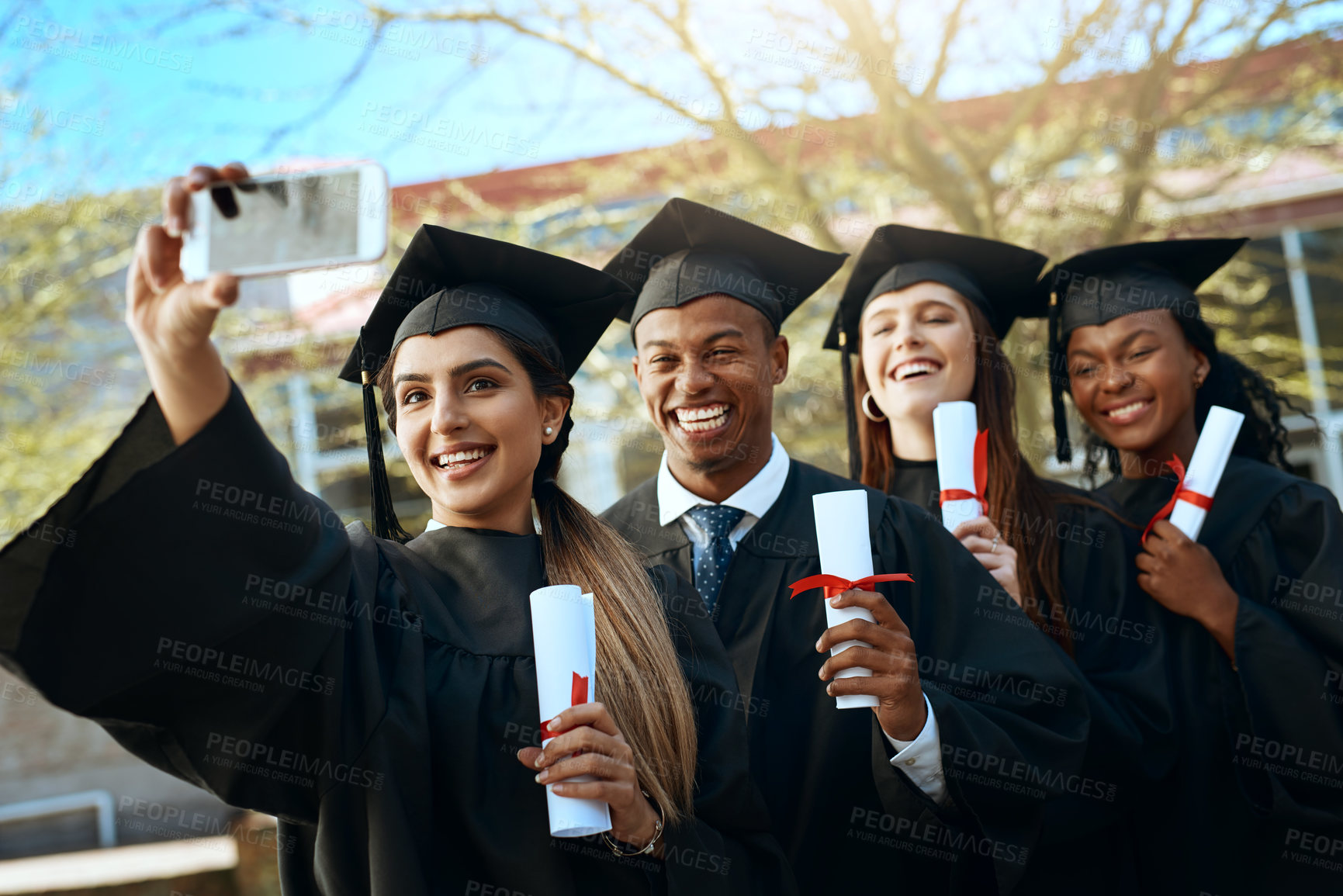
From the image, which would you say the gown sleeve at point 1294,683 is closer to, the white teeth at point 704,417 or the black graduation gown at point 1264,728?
the black graduation gown at point 1264,728

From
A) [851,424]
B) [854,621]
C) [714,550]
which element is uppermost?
[851,424]

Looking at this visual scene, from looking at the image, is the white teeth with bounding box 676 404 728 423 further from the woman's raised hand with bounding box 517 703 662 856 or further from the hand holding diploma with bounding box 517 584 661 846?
the woman's raised hand with bounding box 517 703 662 856

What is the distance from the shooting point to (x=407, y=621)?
6.65 ft

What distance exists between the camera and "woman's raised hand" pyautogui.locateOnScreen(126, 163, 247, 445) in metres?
1.37

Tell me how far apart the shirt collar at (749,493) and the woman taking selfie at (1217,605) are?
1.11 metres

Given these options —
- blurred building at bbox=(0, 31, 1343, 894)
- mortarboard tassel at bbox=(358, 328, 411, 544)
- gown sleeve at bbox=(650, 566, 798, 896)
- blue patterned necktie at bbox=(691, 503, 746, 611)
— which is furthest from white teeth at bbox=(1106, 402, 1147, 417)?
blurred building at bbox=(0, 31, 1343, 894)

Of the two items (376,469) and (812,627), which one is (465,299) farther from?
(812,627)

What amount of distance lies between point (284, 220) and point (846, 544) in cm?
124

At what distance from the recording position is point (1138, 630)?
3090mm

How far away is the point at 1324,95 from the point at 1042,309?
5.91 m

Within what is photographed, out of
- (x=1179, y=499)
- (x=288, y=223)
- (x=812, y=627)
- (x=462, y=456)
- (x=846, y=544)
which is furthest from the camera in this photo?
(x=1179, y=499)

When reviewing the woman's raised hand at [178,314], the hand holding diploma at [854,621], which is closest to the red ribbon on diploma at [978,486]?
the hand holding diploma at [854,621]

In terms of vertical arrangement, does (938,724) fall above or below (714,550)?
below

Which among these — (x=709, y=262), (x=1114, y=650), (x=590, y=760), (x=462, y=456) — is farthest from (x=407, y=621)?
(x=1114, y=650)
